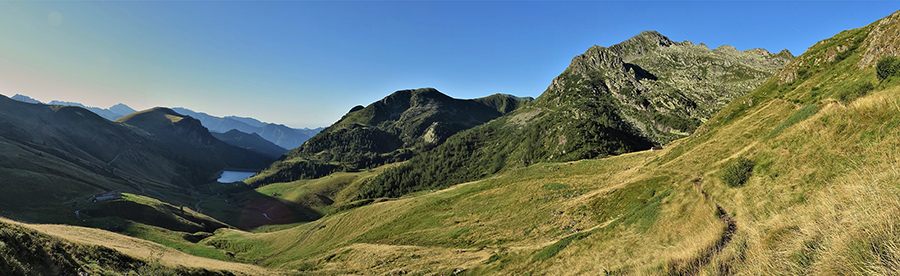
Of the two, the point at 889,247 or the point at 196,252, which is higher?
the point at 889,247

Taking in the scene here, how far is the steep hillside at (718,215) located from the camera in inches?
274

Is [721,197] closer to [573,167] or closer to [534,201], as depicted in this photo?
[534,201]

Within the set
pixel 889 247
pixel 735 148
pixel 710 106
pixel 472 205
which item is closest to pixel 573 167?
pixel 472 205

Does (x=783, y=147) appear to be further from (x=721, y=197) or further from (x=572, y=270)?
(x=572, y=270)

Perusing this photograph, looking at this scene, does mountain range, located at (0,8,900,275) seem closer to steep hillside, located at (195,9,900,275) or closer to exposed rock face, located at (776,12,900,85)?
steep hillside, located at (195,9,900,275)

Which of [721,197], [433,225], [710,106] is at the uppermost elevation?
[710,106]

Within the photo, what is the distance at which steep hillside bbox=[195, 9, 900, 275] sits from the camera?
22.9 ft

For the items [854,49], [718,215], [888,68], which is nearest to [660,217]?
[718,215]

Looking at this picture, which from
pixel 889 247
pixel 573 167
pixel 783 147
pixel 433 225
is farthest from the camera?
pixel 573 167

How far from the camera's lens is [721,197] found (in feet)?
66.4

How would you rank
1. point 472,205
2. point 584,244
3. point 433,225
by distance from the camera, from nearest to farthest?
point 584,244, point 433,225, point 472,205

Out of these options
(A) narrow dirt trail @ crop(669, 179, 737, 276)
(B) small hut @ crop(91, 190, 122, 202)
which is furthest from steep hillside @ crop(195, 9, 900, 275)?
(B) small hut @ crop(91, 190, 122, 202)

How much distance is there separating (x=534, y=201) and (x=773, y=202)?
2982cm

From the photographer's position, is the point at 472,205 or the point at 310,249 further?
the point at 310,249
